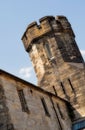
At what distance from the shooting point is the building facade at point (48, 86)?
37.8 feet

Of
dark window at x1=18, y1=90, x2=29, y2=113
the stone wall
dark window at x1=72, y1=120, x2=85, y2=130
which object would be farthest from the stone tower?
dark window at x1=18, y1=90, x2=29, y2=113

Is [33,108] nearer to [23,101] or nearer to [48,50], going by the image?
[23,101]

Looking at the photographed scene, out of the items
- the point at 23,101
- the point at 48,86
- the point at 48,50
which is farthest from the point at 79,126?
the point at 48,50

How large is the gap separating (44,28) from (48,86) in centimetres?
452

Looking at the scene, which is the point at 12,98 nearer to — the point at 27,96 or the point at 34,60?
the point at 27,96

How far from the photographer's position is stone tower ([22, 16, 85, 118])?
62.3 ft

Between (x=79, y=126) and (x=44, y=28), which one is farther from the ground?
(x=44, y=28)

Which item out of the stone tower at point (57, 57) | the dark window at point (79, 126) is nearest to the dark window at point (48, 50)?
the stone tower at point (57, 57)

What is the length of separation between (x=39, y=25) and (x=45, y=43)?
5.19 ft

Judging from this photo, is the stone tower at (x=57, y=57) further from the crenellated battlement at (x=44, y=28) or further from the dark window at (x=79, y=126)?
the dark window at (x=79, y=126)

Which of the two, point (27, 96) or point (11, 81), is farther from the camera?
point (27, 96)

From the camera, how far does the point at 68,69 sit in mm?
19594

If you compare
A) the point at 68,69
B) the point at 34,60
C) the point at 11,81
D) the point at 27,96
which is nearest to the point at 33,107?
the point at 27,96

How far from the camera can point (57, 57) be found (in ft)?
66.4
